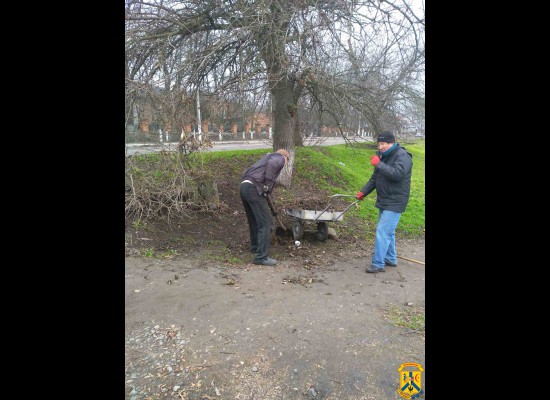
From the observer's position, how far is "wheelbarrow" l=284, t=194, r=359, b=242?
6316 mm

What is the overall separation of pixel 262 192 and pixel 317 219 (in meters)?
1.25

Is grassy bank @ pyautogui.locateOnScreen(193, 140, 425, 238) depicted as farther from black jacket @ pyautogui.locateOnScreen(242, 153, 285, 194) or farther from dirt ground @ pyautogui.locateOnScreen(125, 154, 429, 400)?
black jacket @ pyautogui.locateOnScreen(242, 153, 285, 194)

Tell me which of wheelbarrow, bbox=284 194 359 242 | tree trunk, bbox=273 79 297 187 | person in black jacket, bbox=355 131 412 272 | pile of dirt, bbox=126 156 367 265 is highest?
tree trunk, bbox=273 79 297 187

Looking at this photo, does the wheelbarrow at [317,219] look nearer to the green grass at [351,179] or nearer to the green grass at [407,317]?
the green grass at [351,179]

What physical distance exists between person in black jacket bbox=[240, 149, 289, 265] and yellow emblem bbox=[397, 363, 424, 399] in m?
3.04

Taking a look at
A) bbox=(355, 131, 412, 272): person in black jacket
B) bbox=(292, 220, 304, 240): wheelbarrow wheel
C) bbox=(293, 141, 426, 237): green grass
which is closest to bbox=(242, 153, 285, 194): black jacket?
bbox=(292, 220, 304, 240): wheelbarrow wheel

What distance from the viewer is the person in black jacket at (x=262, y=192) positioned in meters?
5.61

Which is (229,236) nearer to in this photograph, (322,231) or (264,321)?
(322,231)

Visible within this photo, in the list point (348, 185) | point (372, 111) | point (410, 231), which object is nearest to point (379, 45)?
point (372, 111)

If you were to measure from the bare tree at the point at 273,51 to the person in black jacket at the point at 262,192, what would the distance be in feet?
6.49

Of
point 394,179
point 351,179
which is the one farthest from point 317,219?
point 351,179

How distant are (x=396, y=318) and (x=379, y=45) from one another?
5671 millimetres

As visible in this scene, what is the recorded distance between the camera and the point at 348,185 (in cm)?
1170
